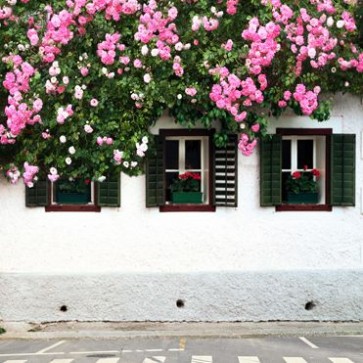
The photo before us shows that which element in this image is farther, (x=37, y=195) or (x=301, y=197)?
(x=301, y=197)

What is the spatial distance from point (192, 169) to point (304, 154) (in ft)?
6.91

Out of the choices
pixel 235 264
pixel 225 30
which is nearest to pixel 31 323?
pixel 235 264

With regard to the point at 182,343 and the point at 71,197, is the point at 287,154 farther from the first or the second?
the point at 182,343

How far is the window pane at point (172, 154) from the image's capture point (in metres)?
16.9

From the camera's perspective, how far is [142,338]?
606 inches

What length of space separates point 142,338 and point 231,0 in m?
5.88

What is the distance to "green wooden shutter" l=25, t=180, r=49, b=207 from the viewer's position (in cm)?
1664

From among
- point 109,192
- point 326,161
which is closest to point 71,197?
point 109,192

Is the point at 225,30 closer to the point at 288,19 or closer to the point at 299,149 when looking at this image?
the point at 288,19

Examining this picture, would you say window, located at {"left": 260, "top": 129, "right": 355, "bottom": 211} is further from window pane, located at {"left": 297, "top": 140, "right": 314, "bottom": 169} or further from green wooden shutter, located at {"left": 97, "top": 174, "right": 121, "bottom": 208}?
green wooden shutter, located at {"left": 97, "top": 174, "right": 121, "bottom": 208}

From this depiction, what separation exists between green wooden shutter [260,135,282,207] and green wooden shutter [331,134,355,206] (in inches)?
39.4

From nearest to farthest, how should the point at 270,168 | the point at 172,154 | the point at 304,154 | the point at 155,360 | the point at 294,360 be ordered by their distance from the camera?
the point at 294,360 → the point at 155,360 → the point at 270,168 → the point at 172,154 → the point at 304,154

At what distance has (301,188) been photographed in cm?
1678

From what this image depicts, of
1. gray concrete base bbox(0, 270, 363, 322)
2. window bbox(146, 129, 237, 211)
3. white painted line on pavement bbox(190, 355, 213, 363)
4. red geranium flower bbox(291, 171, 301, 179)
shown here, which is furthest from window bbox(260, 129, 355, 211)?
white painted line on pavement bbox(190, 355, 213, 363)
